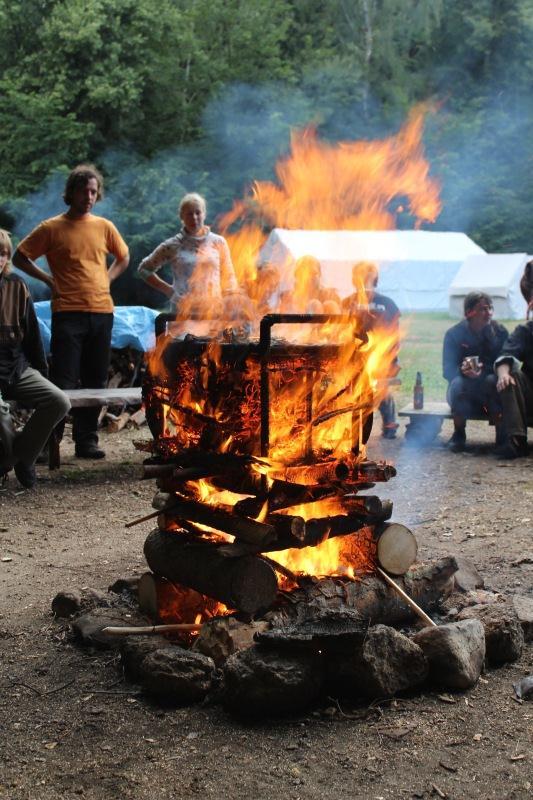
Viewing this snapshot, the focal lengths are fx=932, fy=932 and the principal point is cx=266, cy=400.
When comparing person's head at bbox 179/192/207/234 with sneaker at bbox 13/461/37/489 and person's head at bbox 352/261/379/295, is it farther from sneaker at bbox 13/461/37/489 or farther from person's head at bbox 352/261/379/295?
sneaker at bbox 13/461/37/489

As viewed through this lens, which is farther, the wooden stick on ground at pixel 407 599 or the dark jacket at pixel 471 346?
the dark jacket at pixel 471 346

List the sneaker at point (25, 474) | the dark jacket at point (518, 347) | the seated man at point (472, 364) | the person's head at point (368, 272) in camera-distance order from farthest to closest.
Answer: the seated man at point (472, 364) < the dark jacket at point (518, 347) < the person's head at point (368, 272) < the sneaker at point (25, 474)

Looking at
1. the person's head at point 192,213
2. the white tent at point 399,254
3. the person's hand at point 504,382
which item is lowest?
the person's hand at point 504,382

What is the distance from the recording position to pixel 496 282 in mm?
24312

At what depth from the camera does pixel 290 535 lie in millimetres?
3693

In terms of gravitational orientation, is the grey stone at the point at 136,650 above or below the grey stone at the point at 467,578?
below

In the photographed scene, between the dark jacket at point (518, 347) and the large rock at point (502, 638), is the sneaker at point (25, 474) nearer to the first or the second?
the large rock at point (502, 638)

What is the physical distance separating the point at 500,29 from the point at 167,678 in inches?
1202

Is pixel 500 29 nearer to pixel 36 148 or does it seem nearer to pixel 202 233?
pixel 36 148

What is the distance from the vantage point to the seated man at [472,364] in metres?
8.34

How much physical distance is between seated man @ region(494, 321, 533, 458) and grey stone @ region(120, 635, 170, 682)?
5.10m

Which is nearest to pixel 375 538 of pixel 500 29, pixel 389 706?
pixel 389 706

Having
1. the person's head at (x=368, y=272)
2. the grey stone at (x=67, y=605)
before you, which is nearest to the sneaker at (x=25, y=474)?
the grey stone at (x=67, y=605)

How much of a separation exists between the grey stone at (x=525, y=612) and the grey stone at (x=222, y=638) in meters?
1.14
